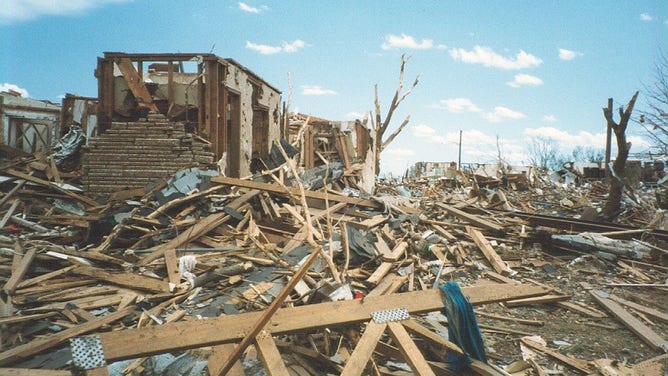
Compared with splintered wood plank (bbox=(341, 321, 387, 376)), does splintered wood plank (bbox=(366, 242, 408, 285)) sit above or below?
below

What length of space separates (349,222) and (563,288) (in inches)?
157

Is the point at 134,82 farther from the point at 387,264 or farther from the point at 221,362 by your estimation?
the point at 221,362

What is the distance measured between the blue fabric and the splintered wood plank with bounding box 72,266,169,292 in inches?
147

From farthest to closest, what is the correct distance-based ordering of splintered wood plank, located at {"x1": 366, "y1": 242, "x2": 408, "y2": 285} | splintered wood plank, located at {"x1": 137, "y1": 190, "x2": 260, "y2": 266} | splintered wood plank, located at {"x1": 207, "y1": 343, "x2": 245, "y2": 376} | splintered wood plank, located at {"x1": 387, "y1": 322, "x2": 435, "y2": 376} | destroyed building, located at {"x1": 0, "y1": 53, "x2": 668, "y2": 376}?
splintered wood plank, located at {"x1": 137, "y1": 190, "x2": 260, "y2": 266}, splintered wood plank, located at {"x1": 366, "y1": 242, "x2": 408, "y2": 285}, destroyed building, located at {"x1": 0, "y1": 53, "x2": 668, "y2": 376}, splintered wood plank, located at {"x1": 207, "y1": 343, "x2": 245, "y2": 376}, splintered wood plank, located at {"x1": 387, "y1": 322, "x2": 435, "y2": 376}

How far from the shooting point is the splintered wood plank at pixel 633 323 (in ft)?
13.7

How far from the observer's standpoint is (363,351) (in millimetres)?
2633

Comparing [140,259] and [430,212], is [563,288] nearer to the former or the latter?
[430,212]

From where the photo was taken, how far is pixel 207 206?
803 cm

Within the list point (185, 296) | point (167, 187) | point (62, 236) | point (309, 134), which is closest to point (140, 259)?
point (185, 296)

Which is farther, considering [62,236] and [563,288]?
[62,236]

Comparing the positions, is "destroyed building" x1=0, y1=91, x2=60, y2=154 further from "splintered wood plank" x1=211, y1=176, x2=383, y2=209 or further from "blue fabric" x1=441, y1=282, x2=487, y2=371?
"blue fabric" x1=441, y1=282, x2=487, y2=371

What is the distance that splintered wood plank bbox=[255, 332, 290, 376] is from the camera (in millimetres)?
2414

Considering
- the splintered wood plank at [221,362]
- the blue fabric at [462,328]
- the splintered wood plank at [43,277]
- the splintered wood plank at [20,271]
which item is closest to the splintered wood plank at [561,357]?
the blue fabric at [462,328]

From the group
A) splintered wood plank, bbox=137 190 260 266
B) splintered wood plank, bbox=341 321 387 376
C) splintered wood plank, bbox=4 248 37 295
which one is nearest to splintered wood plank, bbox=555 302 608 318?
splintered wood plank, bbox=341 321 387 376
